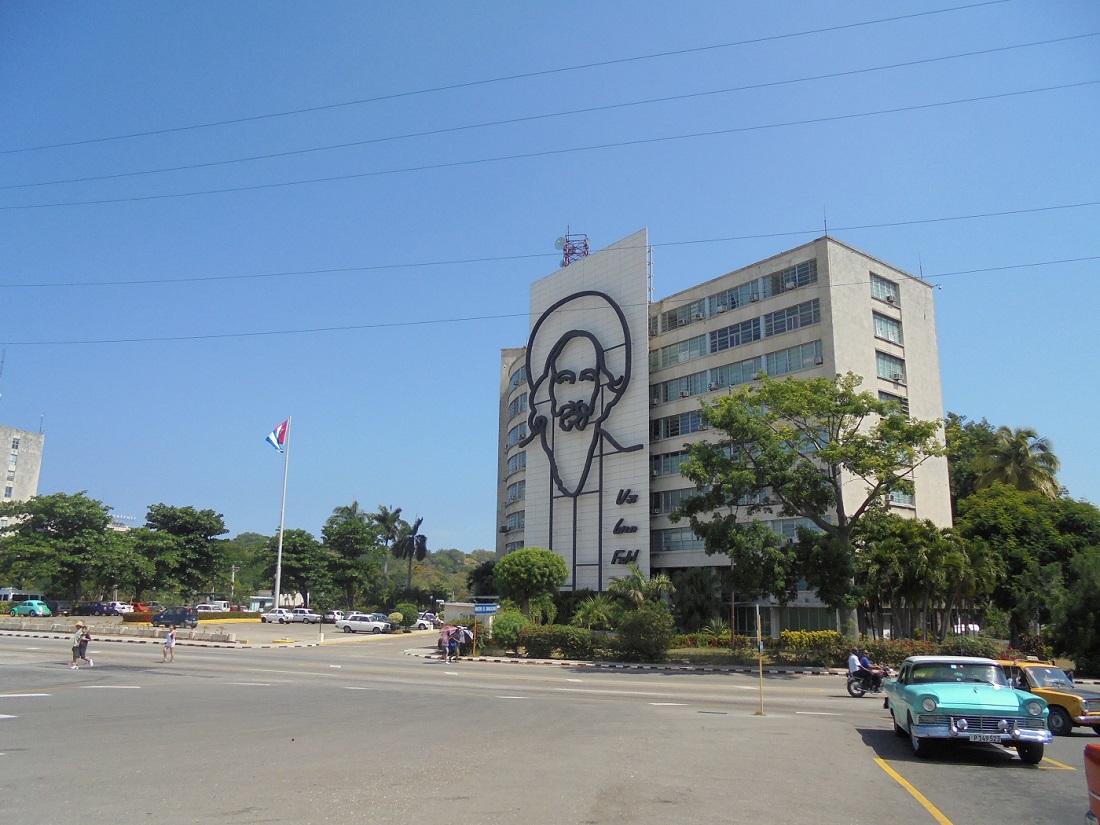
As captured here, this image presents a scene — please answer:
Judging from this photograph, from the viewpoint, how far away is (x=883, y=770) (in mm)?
10711

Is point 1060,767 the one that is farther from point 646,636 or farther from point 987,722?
point 646,636

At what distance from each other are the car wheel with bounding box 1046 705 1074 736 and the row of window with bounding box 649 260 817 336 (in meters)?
34.7

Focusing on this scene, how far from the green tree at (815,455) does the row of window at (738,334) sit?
11023mm

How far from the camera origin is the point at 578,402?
59.2 m

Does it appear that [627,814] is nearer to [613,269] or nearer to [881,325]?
[881,325]

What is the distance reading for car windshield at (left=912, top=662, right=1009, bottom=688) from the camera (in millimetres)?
12594

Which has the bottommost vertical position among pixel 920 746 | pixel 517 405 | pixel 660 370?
pixel 920 746

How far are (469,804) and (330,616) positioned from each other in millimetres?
74826

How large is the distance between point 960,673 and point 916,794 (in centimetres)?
438

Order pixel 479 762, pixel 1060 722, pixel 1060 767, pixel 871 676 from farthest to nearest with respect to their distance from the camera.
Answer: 1. pixel 871 676
2. pixel 1060 722
3. pixel 1060 767
4. pixel 479 762

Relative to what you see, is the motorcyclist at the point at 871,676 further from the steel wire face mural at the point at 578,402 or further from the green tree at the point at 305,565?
the green tree at the point at 305,565

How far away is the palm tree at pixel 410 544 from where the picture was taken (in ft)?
318

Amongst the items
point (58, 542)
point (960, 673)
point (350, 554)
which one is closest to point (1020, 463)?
point (960, 673)

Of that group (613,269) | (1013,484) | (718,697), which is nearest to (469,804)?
(718,697)
